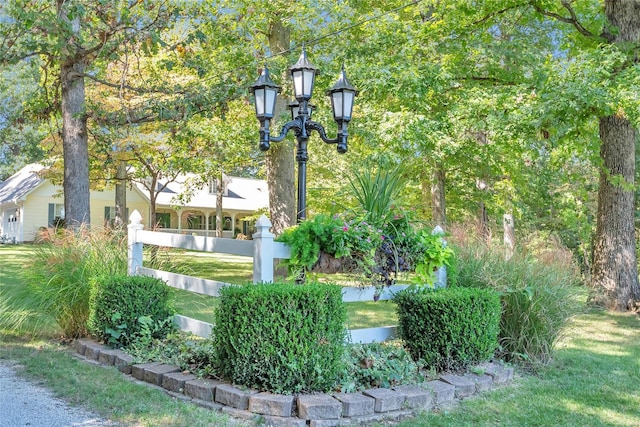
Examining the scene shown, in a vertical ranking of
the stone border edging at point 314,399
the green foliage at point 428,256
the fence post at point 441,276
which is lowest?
the stone border edging at point 314,399

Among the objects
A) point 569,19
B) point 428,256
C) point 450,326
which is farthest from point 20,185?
point 450,326

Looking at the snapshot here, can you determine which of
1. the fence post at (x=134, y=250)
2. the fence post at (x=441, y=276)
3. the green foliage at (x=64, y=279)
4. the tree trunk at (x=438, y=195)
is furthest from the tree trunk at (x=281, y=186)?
the fence post at (x=441, y=276)

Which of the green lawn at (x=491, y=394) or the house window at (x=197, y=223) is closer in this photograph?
the green lawn at (x=491, y=394)

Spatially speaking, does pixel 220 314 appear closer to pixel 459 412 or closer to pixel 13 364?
pixel 459 412

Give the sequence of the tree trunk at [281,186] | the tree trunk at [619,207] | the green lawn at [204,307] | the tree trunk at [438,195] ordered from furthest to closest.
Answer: the tree trunk at [438,195], the tree trunk at [281,186], the tree trunk at [619,207], the green lawn at [204,307]

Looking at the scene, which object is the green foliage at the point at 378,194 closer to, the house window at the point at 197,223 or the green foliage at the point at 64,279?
the green foliage at the point at 64,279

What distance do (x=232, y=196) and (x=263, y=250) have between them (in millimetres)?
29667

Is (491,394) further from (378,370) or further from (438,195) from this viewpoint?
(438,195)

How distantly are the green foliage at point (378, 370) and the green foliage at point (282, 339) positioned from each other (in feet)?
0.84

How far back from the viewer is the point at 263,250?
414 centimetres

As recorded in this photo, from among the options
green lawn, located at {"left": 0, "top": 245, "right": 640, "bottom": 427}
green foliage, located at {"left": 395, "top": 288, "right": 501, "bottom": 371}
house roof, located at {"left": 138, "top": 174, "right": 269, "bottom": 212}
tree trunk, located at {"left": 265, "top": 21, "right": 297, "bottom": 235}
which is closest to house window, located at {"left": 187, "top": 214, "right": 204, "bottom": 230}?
house roof, located at {"left": 138, "top": 174, "right": 269, "bottom": 212}

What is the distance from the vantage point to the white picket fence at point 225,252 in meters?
4.16

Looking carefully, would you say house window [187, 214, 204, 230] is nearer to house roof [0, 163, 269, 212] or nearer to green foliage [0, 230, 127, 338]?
house roof [0, 163, 269, 212]

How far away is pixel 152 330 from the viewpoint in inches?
200
